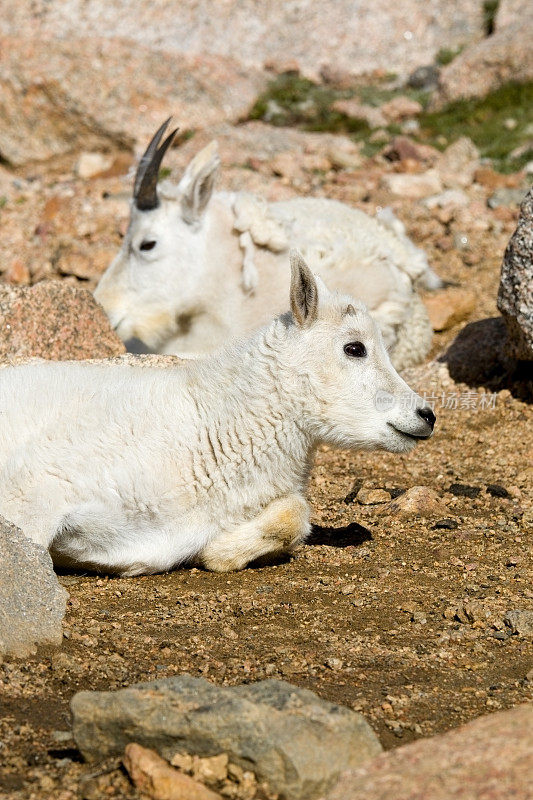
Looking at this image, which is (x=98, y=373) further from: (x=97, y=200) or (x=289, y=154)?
A: (x=289, y=154)

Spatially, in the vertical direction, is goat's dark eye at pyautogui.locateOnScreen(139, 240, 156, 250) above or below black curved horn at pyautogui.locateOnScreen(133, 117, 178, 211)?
below

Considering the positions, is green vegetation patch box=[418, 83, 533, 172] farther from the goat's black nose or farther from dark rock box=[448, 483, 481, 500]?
the goat's black nose

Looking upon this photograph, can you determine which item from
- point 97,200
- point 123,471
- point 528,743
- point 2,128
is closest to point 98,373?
point 123,471

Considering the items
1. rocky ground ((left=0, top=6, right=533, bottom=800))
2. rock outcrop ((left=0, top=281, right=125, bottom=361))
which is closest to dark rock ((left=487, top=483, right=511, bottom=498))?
rocky ground ((left=0, top=6, right=533, bottom=800))

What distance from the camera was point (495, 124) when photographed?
16.9 metres

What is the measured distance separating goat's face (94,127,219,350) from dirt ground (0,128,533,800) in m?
3.09

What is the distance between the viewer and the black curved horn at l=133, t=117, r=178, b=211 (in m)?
9.89

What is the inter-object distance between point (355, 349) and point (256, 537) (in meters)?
1.14

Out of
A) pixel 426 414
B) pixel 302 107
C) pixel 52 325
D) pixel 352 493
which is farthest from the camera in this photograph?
pixel 302 107

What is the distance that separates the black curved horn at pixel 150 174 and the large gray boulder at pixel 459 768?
7107mm

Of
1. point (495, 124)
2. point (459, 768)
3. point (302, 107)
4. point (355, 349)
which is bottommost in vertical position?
point (459, 768)

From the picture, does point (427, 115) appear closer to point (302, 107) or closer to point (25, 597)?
point (302, 107)

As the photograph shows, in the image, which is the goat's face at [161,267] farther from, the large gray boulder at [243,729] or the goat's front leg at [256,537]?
the large gray boulder at [243,729]

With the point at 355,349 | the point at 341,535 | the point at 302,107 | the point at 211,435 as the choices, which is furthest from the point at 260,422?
the point at 302,107
